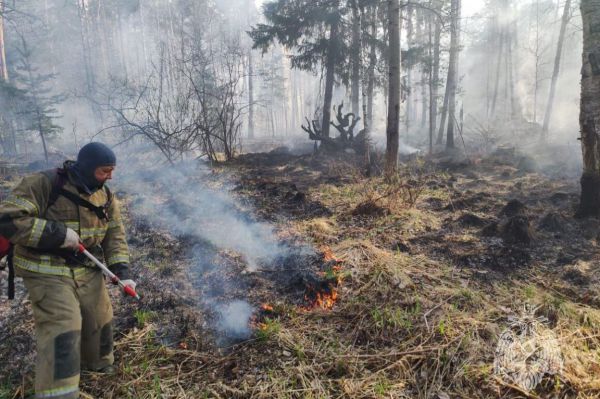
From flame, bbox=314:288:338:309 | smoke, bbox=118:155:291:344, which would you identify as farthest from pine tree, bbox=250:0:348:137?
flame, bbox=314:288:338:309

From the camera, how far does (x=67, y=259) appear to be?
2703mm

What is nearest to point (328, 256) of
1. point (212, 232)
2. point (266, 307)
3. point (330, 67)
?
point (266, 307)

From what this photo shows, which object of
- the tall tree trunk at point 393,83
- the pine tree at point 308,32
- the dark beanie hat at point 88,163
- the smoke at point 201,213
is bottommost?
the smoke at point 201,213

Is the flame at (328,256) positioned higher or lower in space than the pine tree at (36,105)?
lower

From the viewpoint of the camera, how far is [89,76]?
3089 cm

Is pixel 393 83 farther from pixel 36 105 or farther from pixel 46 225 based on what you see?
pixel 36 105

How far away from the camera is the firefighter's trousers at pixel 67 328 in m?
2.35

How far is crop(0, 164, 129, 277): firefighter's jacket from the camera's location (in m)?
2.43

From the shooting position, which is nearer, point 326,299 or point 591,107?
point 326,299

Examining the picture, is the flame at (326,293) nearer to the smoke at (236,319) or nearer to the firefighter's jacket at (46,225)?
the smoke at (236,319)

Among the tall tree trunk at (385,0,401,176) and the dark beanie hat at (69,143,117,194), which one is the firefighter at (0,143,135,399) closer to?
the dark beanie hat at (69,143,117,194)

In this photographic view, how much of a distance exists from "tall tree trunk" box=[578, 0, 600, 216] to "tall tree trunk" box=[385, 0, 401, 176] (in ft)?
12.5

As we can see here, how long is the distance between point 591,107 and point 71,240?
7185mm

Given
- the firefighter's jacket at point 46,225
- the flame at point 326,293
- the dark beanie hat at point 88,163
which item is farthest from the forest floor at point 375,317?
the dark beanie hat at point 88,163
